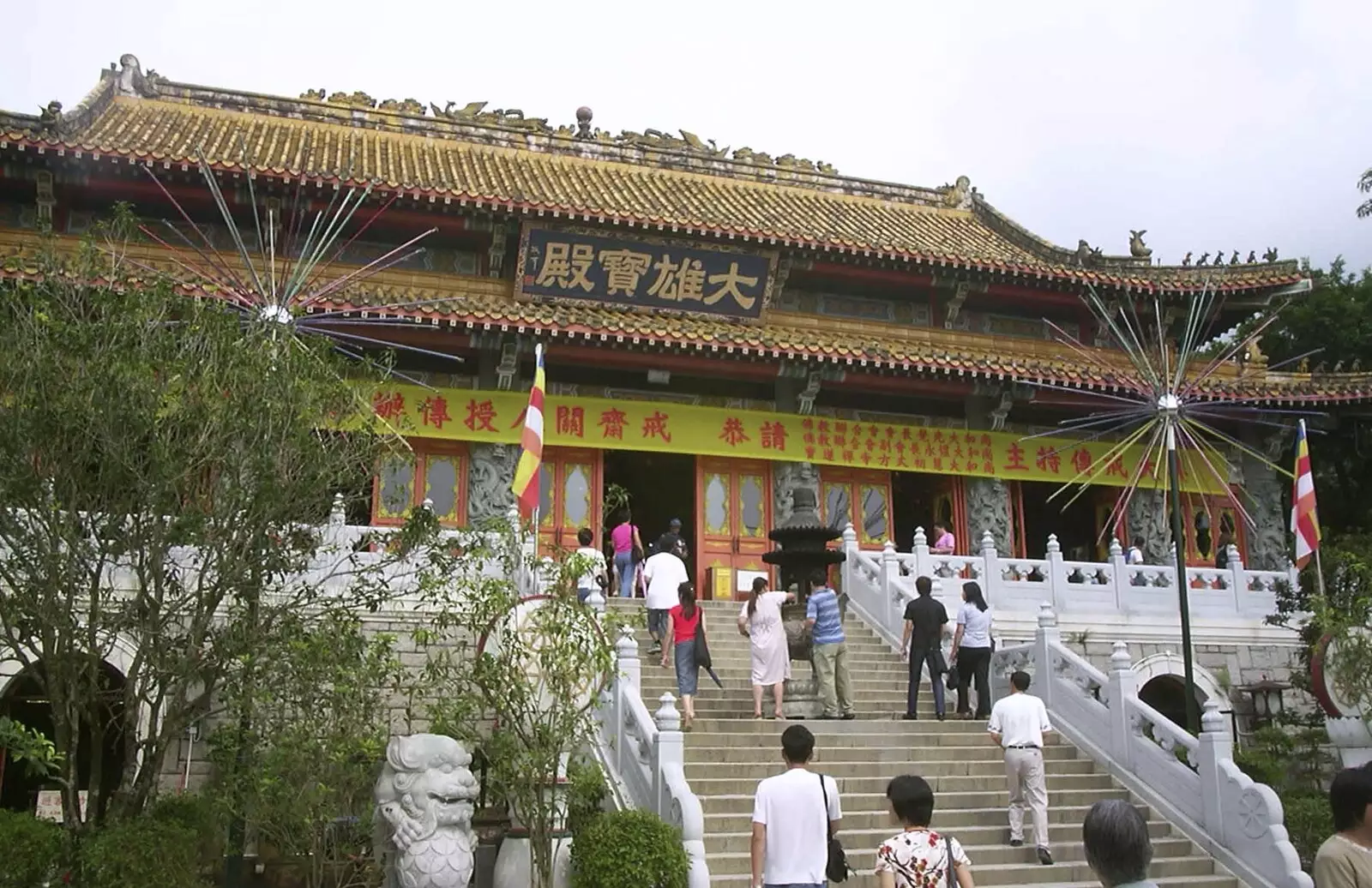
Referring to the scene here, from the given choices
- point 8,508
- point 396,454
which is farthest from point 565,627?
point 8,508

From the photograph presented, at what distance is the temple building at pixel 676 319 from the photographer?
48.0 ft

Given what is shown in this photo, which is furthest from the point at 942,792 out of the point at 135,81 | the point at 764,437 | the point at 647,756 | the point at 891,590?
the point at 135,81

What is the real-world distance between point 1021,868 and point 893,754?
1.49 meters

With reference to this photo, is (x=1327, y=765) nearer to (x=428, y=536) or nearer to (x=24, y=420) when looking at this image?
(x=428, y=536)

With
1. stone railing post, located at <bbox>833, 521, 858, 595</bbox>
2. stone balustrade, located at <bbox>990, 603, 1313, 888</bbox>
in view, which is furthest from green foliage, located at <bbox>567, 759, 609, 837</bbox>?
stone railing post, located at <bbox>833, 521, 858, 595</bbox>

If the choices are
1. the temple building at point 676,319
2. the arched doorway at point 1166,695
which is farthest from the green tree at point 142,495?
the arched doorway at point 1166,695

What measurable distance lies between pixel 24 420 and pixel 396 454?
253cm

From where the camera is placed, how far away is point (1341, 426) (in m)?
21.0

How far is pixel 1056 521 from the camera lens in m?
20.0

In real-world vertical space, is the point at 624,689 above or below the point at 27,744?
above

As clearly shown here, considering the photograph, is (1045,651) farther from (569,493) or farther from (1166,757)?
(569,493)

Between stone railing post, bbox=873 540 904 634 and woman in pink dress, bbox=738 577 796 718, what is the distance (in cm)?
292

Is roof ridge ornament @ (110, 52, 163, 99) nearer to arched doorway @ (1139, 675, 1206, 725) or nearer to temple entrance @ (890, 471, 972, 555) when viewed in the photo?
temple entrance @ (890, 471, 972, 555)

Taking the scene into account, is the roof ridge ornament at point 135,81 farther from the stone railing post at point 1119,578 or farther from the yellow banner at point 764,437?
the stone railing post at point 1119,578
